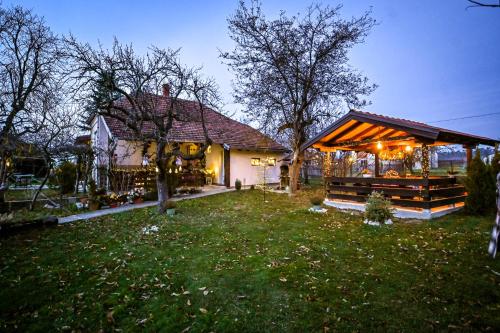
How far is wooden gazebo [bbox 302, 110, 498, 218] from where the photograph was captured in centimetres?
881

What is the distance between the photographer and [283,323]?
10.3ft

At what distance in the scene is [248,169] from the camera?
20125 millimetres

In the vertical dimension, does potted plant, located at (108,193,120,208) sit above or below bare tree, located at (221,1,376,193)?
below

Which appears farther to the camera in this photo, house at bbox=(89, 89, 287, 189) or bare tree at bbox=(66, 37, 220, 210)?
house at bbox=(89, 89, 287, 189)

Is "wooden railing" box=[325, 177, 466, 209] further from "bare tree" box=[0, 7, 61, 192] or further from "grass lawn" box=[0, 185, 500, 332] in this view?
"bare tree" box=[0, 7, 61, 192]

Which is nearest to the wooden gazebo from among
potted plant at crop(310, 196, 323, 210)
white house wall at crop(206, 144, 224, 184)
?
potted plant at crop(310, 196, 323, 210)

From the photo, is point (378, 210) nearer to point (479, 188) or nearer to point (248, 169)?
point (479, 188)

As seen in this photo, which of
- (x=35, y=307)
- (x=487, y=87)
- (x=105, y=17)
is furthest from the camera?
(x=487, y=87)

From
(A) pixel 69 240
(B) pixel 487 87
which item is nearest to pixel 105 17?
(A) pixel 69 240

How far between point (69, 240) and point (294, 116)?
12342mm

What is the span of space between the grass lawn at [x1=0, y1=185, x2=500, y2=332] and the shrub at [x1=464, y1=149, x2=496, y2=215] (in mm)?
1501

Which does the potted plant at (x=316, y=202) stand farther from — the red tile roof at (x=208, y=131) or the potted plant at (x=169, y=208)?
the red tile roof at (x=208, y=131)

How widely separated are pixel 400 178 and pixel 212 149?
13.9m

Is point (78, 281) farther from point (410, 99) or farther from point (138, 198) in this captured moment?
point (410, 99)
